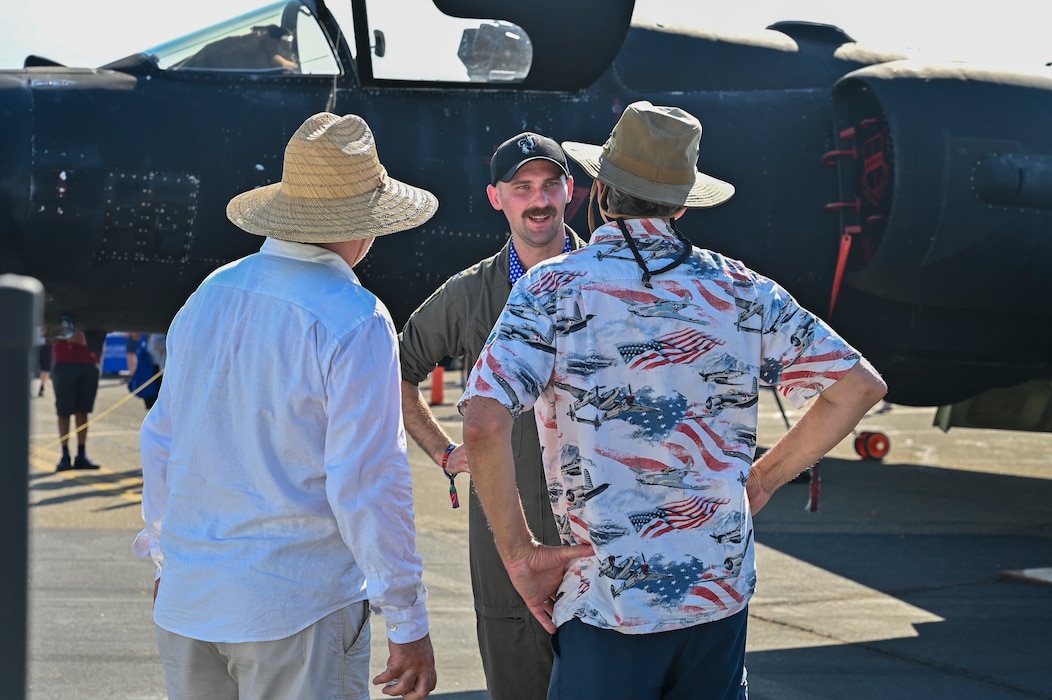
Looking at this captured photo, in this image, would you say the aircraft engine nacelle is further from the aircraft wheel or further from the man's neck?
the aircraft wheel

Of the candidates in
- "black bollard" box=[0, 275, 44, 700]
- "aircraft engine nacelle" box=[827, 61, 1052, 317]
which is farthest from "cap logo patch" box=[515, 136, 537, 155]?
"aircraft engine nacelle" box=[827, 61, 1052, 317]

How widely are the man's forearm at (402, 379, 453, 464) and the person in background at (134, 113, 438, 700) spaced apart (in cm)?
113

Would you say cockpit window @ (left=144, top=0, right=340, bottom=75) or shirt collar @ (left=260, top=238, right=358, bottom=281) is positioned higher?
cockpit window @ (left=144, top=0, right=340, bottom=75)

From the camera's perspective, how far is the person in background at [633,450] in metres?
2.56

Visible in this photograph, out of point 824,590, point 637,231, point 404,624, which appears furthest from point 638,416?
point 824,590

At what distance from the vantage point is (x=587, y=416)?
2604 mm

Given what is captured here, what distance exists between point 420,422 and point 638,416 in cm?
147

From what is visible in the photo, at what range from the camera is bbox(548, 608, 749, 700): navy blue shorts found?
101 inches

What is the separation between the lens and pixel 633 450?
258 centimetres

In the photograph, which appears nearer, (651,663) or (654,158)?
(651,663)

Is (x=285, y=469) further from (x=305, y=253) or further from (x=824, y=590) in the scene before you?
(x=824, y=590)

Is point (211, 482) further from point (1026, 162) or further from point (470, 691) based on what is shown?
point (1026, 162)

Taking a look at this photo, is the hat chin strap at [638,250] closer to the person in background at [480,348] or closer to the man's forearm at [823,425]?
the man's forearm at [823,425]

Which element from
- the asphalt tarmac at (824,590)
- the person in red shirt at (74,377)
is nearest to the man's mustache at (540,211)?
the asphalt tarmac at (824,590)
